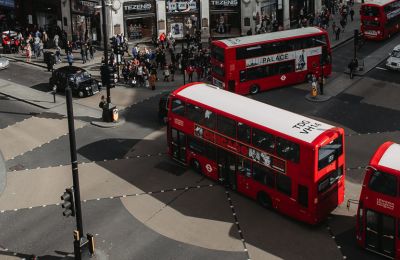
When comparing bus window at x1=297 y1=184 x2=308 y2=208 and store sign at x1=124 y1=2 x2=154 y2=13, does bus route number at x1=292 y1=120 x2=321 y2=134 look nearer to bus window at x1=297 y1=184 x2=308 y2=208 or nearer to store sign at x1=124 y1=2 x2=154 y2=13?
bus window at x1=297 y1=184 x2=308 y2=208

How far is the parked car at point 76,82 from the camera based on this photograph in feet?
133

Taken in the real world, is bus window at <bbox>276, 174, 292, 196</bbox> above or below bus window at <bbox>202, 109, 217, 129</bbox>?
below

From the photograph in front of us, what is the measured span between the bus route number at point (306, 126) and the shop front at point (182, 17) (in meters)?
31.2

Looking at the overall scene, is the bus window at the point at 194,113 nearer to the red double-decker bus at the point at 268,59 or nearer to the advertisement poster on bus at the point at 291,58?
the red double-decker bus at the point at 268,59

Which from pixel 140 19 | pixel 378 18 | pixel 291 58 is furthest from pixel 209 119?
pixel 378 18

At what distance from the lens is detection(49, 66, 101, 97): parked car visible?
4062 centimetres

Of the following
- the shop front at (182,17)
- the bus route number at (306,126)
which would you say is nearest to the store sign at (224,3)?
the shop front at (182,17)

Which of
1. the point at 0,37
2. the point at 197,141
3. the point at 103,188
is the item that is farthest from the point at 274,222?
the point at 0,37

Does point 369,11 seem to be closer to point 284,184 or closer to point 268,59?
point 268,59

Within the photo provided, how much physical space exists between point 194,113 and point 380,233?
33.7 feet

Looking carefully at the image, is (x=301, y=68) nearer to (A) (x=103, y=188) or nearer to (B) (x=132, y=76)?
(B) (x=132, y=76)

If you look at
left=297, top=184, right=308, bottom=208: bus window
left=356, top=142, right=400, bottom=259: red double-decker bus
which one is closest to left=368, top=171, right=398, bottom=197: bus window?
left=356, top=142, right=400, bottom=259: red double-decker bus

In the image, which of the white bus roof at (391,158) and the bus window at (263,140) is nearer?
the white bus roof at (391,158)

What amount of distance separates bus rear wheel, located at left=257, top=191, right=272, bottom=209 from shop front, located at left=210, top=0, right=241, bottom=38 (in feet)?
101
